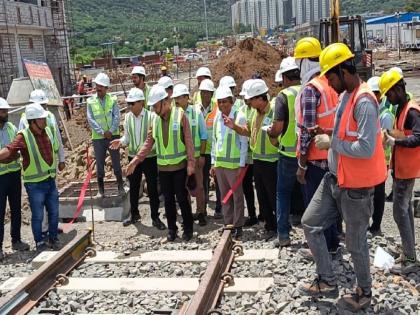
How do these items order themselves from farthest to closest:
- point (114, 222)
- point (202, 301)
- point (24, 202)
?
point (24, 202) → point (114, 222) → point (202, 301)

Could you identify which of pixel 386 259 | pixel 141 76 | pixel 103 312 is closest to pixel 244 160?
pixel 386 259

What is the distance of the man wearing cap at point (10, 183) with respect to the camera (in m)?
7.04

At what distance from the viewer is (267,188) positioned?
20.5 feet

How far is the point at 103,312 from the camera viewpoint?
15.4 ft

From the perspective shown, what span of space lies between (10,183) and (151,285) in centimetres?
309

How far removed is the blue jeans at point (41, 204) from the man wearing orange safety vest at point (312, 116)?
364 cm

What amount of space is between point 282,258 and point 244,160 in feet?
4.80

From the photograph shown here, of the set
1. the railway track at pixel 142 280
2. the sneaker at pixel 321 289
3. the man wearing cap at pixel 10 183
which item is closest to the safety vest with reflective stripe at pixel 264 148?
the railway track at pixel 142 280

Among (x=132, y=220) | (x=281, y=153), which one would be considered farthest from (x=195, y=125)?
(x=132, y=220)

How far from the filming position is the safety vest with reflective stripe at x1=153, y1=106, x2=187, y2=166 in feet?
21.3

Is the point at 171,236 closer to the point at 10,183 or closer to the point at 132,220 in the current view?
the point at 132,220

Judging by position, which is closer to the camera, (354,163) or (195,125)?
(354,163)

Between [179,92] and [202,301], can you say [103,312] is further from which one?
[179,92]

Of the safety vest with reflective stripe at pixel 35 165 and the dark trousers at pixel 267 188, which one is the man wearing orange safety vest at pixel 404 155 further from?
the safety vest with reflective stripe at pixel 35 165
